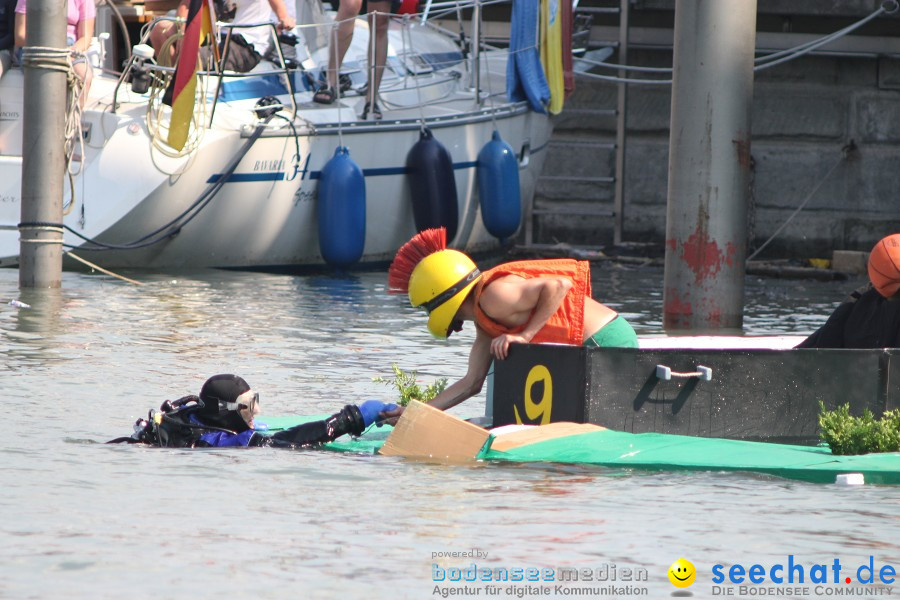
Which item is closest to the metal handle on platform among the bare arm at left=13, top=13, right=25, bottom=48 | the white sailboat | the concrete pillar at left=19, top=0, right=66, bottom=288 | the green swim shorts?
the green swim shorts

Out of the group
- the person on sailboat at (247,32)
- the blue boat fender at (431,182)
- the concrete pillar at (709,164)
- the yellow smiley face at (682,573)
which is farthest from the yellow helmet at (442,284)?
the blue boat fender at (431,182)

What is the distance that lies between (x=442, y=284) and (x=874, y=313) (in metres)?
1.97

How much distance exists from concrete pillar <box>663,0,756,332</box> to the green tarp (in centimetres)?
437

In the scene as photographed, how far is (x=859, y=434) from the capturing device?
623cm

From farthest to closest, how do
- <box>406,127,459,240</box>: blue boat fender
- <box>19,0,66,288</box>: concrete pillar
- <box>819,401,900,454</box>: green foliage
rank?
<box>406,127,459,240</box>: blue boat fender → <box>19,0,66,288</box>: concrete pillar → <box>819,401,900,454</box>: green foliage

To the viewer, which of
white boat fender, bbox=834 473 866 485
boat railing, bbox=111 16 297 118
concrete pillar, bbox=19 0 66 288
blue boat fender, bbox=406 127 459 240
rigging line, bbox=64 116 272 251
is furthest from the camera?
blue boat fender, bbox=406 127 459 240

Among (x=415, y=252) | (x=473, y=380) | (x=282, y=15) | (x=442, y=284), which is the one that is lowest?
(x=473, y=380)

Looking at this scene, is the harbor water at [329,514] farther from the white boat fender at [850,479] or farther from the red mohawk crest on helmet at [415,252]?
the red mohawk crest on helmet at [415,252]

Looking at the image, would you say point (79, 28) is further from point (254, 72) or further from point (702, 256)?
point (702, 256)

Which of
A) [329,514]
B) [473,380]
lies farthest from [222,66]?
[329,514]

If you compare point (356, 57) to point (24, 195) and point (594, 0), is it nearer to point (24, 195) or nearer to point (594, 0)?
point (594, 0)

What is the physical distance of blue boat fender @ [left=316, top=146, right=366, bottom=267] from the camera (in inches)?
578

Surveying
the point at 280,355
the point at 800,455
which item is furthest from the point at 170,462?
the point at 280,355

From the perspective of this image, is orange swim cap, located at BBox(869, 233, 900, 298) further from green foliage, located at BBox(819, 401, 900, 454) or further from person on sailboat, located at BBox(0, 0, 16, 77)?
person on sailboat, located at BBox(0, 0, 16, 77)
